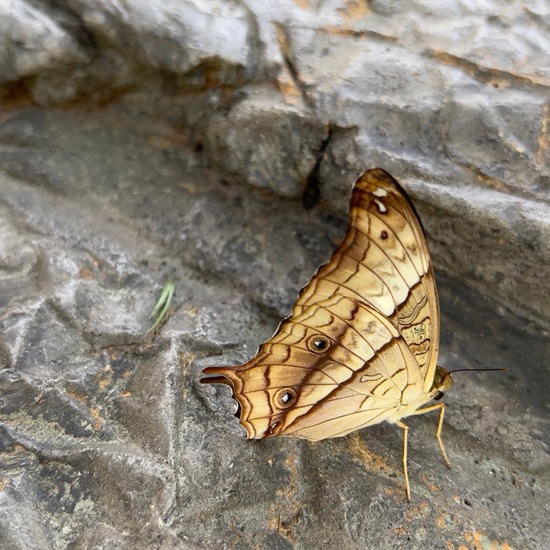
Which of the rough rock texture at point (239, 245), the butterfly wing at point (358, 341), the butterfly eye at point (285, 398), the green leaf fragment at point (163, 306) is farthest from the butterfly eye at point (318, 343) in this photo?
the green leaf fragment at point (163, 306)

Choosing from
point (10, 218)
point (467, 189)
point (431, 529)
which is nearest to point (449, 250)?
point (467, 189)

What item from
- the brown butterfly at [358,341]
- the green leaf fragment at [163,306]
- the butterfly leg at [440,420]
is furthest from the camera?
the green leaf fragment at [163,306]

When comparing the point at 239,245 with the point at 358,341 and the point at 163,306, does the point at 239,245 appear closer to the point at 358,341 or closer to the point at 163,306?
the point at 163,306

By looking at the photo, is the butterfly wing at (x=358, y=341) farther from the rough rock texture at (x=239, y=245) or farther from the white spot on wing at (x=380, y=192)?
the rough rock texture at (x=239, y=245)

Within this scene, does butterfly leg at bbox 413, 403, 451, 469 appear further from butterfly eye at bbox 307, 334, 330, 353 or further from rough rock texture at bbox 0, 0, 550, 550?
butterfly eye at bbox 307, 334, 330, 353

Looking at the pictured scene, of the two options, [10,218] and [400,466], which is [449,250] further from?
[10,218]

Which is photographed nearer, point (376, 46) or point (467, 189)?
point (467, 189)
